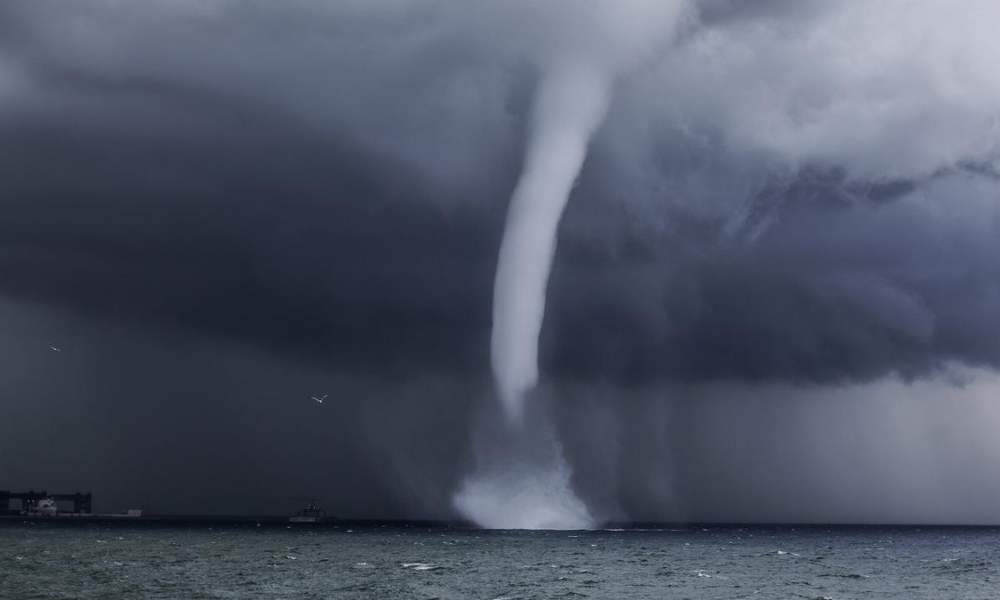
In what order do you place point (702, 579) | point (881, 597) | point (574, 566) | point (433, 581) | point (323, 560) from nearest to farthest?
point (881, 597)
point (433, 581)
point (702, 579)
point (574, 566)
point (323, 560)

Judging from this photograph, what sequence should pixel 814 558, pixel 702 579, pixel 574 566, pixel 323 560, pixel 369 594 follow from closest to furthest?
pixel 369 594 < pixel 702 579 < pixel 574 566 < pixel 323 560 < pixel 814 558

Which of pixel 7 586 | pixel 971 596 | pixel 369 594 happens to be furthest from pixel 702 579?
pixel 7 586

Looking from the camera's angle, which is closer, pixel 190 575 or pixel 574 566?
pixel 190 575

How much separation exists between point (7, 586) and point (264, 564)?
134 feet

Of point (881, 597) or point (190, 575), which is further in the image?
point (190, 575)

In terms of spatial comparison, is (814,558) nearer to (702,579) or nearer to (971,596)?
(702,579)

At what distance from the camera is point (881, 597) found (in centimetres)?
9781

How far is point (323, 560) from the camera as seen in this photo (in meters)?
142

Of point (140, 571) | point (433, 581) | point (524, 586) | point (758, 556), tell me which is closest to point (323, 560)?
point (140, 571)

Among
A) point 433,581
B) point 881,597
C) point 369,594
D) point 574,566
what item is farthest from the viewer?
point 574,566

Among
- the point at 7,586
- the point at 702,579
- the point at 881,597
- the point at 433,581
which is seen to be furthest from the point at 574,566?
the point at 7,586

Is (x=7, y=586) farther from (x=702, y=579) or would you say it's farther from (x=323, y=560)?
(x=702, y=579)

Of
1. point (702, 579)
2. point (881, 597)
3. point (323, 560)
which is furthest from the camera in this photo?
point (323, 560)

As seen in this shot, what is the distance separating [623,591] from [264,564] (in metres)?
52.0
